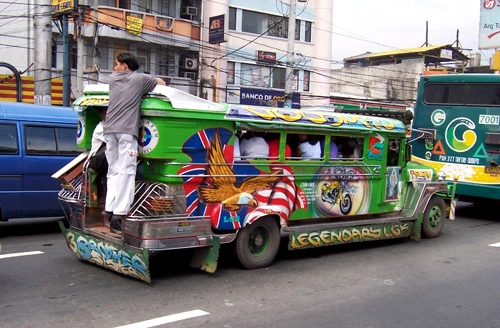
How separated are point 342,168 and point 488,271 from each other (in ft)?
8.22

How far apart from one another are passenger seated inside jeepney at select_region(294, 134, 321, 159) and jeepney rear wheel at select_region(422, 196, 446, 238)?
10.1 feet

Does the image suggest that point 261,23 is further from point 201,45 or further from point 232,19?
point 201,45

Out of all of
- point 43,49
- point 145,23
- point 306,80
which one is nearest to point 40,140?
point 43,49

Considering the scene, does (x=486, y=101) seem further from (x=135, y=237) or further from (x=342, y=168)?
(x=135, y=237)

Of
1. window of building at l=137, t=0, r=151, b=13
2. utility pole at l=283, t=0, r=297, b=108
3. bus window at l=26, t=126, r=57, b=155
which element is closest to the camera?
bus window at l=26, t=126, r=57, b=155

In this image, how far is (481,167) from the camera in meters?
12.8

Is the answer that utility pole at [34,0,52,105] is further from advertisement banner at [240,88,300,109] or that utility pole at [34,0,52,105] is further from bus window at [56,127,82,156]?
advertisement banner at [240,88,300,109]

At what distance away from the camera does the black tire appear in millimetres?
8630

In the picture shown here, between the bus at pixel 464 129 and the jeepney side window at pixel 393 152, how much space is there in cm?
258

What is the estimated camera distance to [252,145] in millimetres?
7441

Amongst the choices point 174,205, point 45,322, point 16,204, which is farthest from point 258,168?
point 16,204

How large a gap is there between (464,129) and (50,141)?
29.6 ft

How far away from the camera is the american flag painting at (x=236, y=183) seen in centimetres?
668

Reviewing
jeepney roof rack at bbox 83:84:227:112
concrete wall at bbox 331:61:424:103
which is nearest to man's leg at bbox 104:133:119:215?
jeepney roof rack at bbox 83:84:227:112
